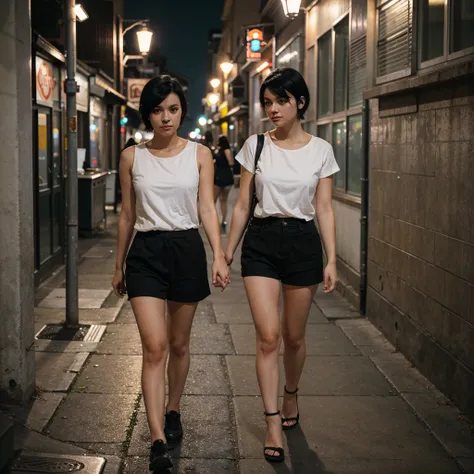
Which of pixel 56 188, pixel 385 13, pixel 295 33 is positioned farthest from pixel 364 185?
pixel 295 33

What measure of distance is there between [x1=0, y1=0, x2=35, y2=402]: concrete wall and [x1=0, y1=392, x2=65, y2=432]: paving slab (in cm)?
8

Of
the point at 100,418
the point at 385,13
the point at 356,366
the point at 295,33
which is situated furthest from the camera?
the point at 295,33

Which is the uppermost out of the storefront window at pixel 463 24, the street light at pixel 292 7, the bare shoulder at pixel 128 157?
the street light at pixel 292 7

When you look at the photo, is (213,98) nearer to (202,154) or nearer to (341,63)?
(341,63)

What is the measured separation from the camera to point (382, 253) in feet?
27.3

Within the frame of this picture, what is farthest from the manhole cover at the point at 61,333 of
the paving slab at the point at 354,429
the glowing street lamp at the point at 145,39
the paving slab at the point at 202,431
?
the glowing street lamp at the point at 145,39

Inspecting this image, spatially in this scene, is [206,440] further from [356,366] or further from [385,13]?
Result: [385,13]

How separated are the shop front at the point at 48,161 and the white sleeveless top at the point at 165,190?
5968mm

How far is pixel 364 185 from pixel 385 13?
1.76 metres

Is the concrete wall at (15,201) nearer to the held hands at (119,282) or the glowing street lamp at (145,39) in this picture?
the held hands at (119,282)

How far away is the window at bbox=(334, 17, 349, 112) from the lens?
1149 cm

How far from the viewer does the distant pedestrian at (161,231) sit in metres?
4.74

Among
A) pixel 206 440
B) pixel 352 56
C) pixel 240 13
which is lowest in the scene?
pixel 206 440

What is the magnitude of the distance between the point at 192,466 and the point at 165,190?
5.13 feet
